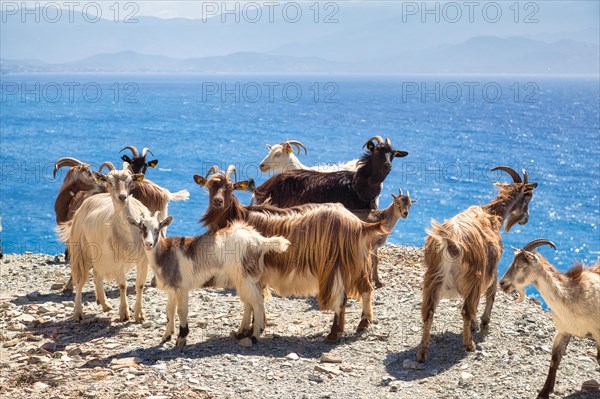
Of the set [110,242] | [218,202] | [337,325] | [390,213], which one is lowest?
[337,325]

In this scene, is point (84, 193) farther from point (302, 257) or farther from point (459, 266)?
point (459, 266)

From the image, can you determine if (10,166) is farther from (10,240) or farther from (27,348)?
(27,348)

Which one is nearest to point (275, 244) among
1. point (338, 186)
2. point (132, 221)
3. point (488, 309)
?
point (132, 221)

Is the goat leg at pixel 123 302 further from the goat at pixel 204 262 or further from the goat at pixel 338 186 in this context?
the goat at pixel 338 186

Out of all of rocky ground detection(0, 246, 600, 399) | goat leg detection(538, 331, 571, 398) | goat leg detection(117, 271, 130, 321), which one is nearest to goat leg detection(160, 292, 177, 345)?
rocky ground detection(0, 246, 600, 399)

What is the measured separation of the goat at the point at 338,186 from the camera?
37.3 feet

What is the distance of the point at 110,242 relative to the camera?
907 cm

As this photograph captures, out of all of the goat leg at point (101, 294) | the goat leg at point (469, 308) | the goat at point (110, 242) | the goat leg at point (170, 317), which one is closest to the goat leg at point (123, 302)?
the goat at point (110, 242)

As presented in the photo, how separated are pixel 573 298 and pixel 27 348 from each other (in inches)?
215

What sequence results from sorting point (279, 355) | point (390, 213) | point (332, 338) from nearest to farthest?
point (279, 355), point (332, 338), point (390, 213)

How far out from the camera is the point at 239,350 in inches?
323

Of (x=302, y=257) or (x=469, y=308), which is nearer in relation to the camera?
(x=469, y=308)

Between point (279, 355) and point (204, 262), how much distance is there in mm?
1213

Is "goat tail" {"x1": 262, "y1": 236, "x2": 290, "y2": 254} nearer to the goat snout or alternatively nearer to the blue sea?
the goat snout
